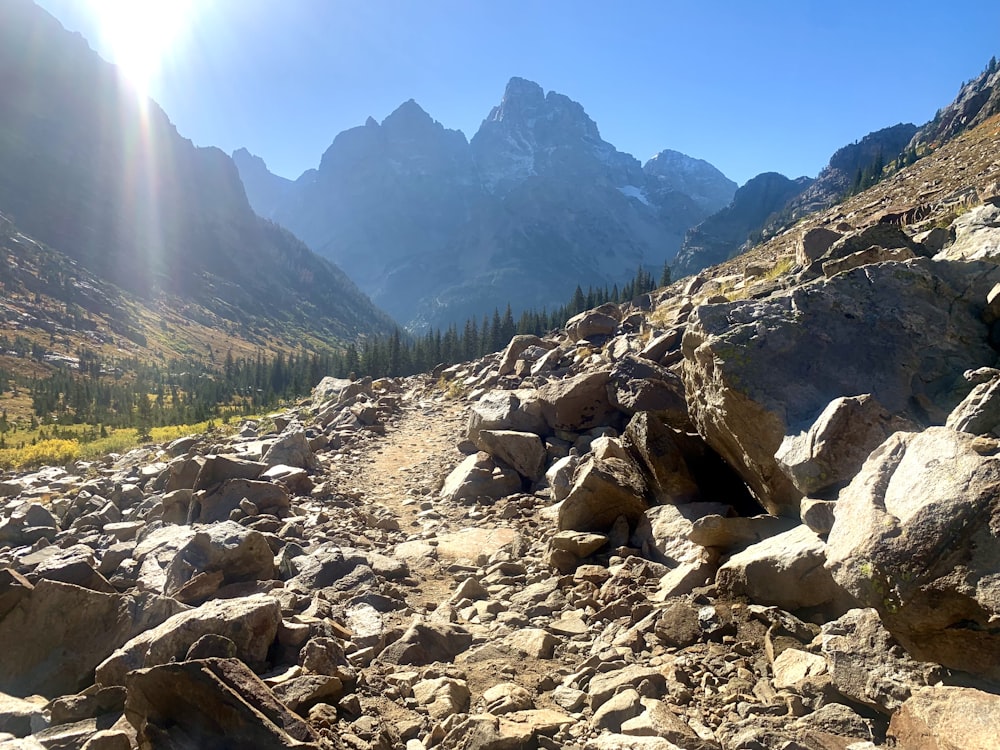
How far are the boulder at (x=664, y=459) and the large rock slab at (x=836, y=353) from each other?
998 mm

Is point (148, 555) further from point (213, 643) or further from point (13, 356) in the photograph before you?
point (13, 356)

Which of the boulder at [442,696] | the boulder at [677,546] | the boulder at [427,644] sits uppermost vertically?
the boulder at [677,546]

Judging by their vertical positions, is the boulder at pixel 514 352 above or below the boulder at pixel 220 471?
above

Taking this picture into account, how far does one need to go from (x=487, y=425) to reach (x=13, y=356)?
158164mm

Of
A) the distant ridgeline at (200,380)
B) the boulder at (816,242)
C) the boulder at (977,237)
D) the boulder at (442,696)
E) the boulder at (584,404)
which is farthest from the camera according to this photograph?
the distant ridgeline at (200,380)

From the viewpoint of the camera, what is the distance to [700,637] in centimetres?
546

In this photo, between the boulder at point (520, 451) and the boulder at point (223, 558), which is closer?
the boulder at point (223, 558)

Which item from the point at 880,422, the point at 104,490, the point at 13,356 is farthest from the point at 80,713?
the point at 13,356

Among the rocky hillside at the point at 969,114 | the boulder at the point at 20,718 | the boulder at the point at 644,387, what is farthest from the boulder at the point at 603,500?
the rocky hillside at the point at 969,114

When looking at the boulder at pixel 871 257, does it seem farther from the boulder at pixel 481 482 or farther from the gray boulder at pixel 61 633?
the gray boulder at pixel 61 633

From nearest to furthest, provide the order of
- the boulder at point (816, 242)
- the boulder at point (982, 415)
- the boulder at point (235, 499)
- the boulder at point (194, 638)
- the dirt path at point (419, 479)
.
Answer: the boulder at point (982, 415)
the boulder at point (194, 638)
the dirt path at point (419, 479)
the boulder at point (235, 499)
the boulder at point (816, 242)

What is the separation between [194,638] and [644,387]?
9.63m

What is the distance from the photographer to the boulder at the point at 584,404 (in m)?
14.5

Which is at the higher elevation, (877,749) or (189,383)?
(189,383)
